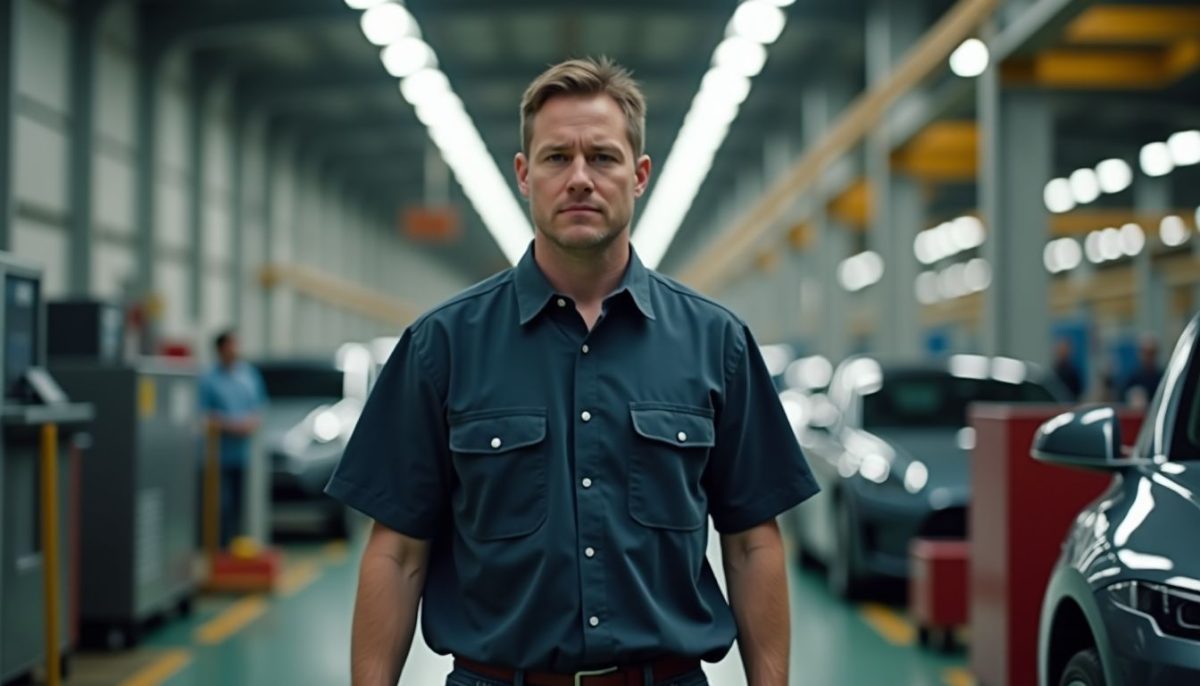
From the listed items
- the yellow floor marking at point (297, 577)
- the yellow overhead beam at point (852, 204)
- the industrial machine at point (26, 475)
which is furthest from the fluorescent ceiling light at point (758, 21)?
the industrial machine at point (26, 475)

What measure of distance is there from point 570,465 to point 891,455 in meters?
7.70

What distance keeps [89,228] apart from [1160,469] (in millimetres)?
15602

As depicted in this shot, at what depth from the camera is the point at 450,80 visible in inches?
910

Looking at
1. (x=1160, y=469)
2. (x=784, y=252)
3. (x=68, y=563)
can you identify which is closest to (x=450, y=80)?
(x=784, y=252)

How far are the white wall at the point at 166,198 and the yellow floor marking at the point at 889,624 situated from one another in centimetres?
A: 645

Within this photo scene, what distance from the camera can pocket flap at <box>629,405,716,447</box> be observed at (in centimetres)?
263

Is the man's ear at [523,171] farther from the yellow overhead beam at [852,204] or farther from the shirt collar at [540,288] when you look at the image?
the yellow overhead beam at [852,204]

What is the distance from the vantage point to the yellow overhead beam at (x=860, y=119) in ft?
45.4

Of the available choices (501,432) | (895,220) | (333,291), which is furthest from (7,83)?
(333,291)

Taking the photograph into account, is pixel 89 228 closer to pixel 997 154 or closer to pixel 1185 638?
pixel 997 154

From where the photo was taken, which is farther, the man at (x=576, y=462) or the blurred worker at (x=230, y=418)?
the blurred worker at (x=230, y=418)

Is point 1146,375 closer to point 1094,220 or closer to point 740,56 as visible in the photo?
point 740,56

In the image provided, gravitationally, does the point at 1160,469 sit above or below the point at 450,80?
below

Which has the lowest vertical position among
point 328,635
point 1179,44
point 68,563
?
point 328,635
